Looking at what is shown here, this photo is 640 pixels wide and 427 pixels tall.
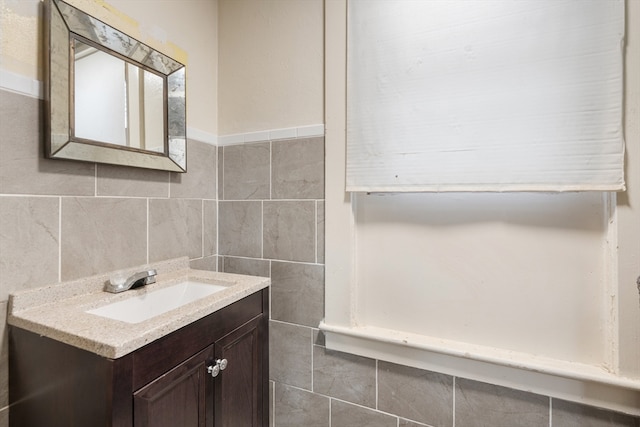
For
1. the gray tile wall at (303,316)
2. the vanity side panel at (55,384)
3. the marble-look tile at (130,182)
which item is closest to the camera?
the vanity side panel at (55,384)

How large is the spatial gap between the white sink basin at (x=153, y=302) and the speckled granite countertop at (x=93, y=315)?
0.07ft

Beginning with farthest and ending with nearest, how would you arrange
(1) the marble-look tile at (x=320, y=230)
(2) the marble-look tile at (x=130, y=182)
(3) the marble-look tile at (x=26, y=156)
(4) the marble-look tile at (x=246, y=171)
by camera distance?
1. (4) the marble-look tile at (x=246, y=171)
2. (1) the marble-look tile at (x=320, y=230)
3. (2) the marble-look tile at (x=130, y=182)
4. (3) the marble-look tile at (x=26, y=156)

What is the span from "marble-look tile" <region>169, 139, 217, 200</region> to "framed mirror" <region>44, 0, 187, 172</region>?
0.26ft

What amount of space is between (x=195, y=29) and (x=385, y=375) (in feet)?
6.01

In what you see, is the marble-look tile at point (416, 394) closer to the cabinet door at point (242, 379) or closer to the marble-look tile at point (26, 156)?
the cabinet door at point (242, 379)

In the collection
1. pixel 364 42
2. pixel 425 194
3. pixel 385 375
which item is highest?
pixel 364 42

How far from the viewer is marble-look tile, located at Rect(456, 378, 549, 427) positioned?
1.01 m

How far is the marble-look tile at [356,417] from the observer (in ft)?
4.00

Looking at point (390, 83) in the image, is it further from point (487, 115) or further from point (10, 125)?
point (10, 125)

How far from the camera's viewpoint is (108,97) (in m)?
1.02

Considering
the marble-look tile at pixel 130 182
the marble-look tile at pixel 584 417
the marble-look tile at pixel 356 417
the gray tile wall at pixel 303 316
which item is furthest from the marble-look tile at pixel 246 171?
the marble-look tile at pixel 584 417

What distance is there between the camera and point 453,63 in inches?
42.6

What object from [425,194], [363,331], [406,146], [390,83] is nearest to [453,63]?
[390,83]

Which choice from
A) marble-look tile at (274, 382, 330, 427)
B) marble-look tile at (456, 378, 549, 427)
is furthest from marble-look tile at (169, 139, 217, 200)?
marble-look tile at (456, 378, 549, 427)
